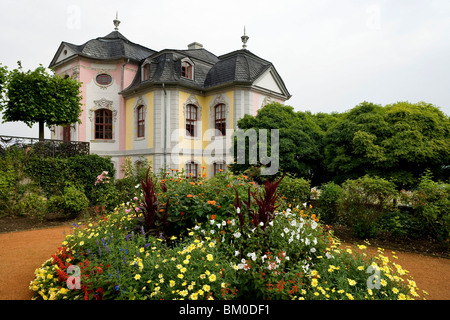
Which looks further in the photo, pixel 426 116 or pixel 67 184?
pixel 67 184

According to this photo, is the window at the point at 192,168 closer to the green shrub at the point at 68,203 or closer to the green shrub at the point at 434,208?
the green shrub at the point at 68,203

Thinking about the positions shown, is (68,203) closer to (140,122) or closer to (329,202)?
(329,202)

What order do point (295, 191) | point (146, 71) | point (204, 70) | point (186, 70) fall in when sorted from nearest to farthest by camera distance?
point (295, 191), point (186, 70), point (146, 71), point (204, 70)

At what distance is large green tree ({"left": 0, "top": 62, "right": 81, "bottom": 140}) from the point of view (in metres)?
11.0

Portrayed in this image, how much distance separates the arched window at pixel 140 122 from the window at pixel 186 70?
135 inches

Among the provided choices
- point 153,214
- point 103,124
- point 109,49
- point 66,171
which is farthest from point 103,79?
point 153,214

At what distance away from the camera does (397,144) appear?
28.5ft

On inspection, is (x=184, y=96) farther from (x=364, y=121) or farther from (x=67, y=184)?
(x=364, y=121)

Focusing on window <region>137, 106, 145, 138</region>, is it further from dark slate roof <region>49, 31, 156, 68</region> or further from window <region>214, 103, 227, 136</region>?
window <region>214, 103, 227, 136</region>

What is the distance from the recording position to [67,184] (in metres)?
10.0

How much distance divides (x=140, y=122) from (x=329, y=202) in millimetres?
12975

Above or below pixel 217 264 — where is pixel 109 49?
above

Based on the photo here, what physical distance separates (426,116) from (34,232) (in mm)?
12899
